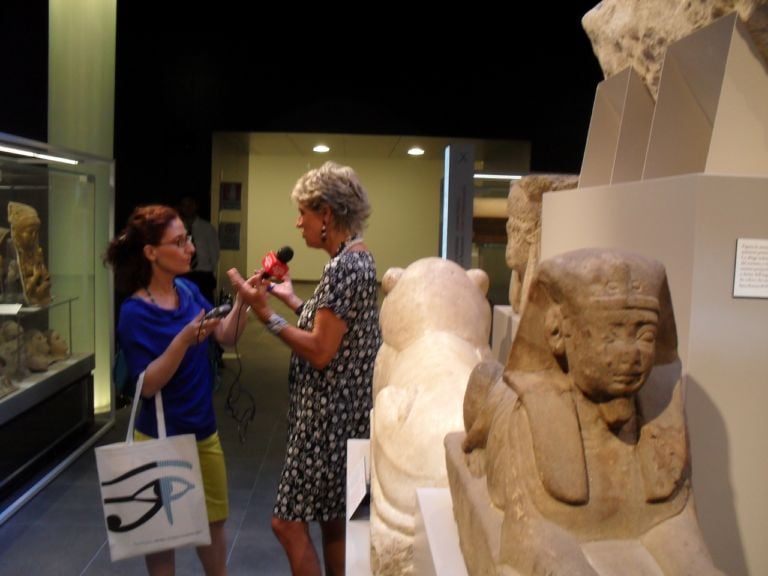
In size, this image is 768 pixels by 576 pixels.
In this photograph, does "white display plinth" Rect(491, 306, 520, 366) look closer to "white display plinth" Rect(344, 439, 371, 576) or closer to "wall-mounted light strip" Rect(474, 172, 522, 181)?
"white display plinth" Rect(344, 439, 371, 576)

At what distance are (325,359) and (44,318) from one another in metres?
3.31

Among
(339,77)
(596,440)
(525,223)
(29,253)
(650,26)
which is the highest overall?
(339,77)

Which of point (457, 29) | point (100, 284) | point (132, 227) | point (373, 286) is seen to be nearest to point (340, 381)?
point (373, 286)

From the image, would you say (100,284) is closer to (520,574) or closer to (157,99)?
(157,99)

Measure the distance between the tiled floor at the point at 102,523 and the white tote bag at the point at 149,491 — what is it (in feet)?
3.92

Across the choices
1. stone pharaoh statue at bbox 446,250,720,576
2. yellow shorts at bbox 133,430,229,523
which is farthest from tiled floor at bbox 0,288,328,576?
stone pharaoh statue at bbox 446,250,720,576

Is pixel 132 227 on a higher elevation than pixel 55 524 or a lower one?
higher

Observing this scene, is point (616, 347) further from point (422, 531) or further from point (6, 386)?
point (6, 386)

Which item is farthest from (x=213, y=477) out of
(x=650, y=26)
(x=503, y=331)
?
(x=650, y=26)

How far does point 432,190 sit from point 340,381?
888 centimetres

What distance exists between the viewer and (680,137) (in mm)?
2352

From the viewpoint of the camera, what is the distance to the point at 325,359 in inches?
104

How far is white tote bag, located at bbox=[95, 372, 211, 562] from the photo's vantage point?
2502 mm

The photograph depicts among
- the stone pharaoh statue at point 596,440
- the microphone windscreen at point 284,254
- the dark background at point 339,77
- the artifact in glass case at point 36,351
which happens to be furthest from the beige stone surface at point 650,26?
the dark background at point 339,77
